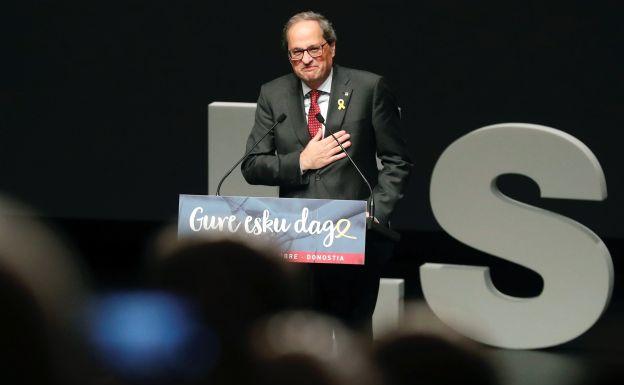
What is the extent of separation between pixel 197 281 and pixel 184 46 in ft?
20.3

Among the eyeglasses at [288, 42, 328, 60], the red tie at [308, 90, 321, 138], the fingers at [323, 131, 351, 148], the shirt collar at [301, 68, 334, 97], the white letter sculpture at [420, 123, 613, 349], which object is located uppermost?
the eyeglasses at [288, 42, 328, 60]

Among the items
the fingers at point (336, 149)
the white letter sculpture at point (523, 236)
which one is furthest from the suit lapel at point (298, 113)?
the white letter sculpture at point (523, 236)

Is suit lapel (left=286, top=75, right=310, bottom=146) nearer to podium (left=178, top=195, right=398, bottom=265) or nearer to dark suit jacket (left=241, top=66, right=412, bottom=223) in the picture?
dark suit jacket (left=241, top=66, right=412, bottom=223)

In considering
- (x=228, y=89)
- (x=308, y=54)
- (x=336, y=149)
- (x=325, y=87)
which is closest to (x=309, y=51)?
(x=308, y=54)

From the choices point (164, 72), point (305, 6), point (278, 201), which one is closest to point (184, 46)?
point (164, 72)

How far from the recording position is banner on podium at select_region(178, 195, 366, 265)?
126 inches

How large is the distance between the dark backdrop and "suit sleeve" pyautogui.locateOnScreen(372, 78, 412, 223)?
118 inches

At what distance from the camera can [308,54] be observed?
3.57 meters

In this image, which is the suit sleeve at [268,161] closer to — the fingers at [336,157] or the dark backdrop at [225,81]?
the fingers at [336,157]

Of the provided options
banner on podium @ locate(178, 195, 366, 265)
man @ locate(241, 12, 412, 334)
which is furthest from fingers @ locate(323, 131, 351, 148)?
banner on podium @ locate(178, 195, 366, 265)

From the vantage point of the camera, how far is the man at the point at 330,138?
354cm

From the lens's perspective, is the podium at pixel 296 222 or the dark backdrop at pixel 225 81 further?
the dark backdrop at pixel 225 81

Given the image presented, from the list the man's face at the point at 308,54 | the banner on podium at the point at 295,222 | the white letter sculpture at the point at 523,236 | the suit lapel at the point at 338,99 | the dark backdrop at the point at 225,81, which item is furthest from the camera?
the dark backdrop at the point at 225,81

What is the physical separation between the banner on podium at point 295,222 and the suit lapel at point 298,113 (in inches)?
15.2
